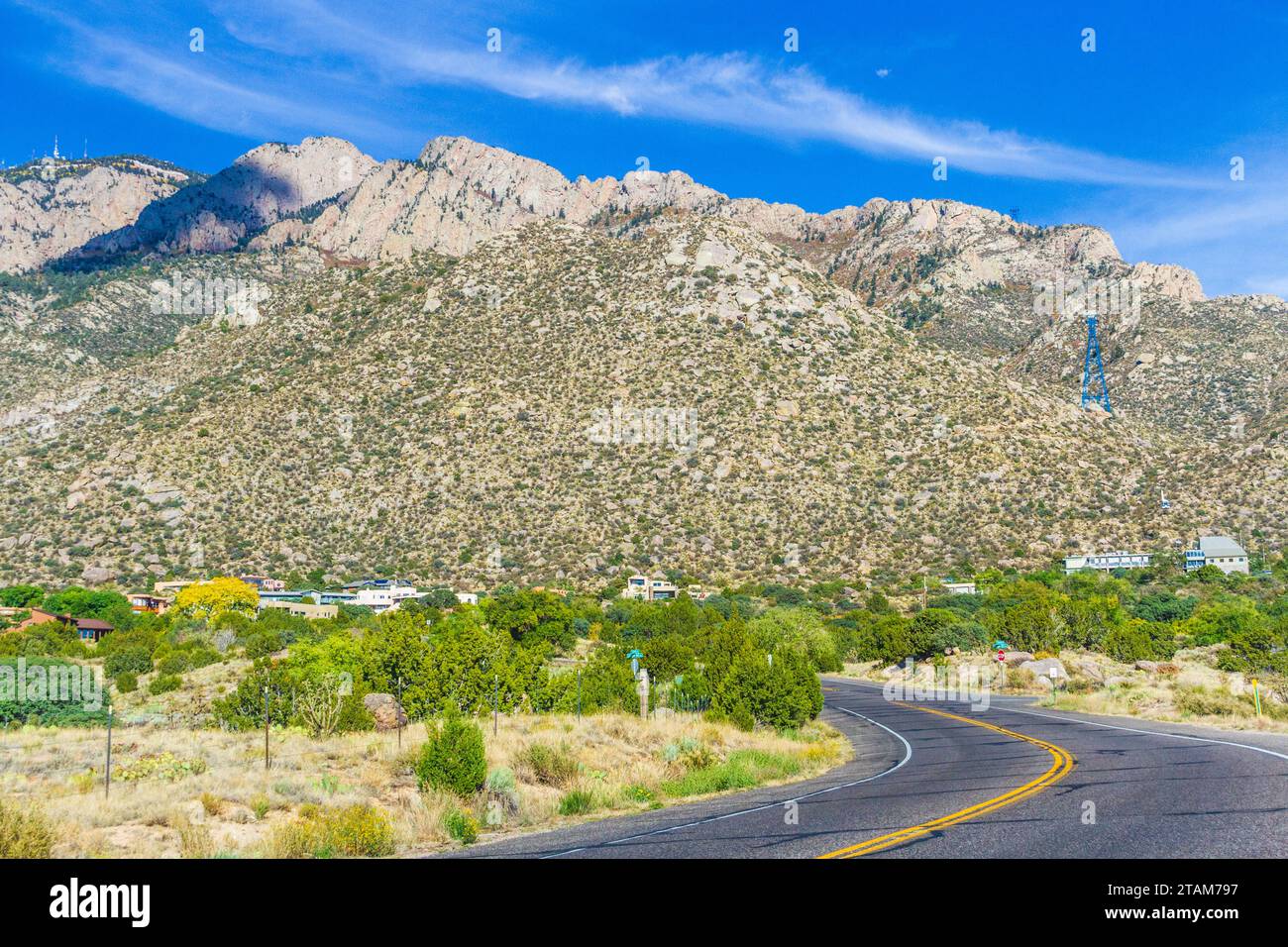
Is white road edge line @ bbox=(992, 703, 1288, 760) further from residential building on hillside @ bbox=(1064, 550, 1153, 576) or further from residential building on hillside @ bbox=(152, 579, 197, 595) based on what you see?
residential building on hillside @ bbox=(152, 579, 197, 595)

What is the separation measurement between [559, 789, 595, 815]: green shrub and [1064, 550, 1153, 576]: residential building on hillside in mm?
62229

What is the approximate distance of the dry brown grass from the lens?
12852 millimetres

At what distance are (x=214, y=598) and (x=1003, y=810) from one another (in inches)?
2612

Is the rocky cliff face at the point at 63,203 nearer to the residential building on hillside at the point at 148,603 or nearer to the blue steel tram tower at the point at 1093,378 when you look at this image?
the residential building on hillside at the point at 148,603

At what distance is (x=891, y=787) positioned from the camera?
16500mm

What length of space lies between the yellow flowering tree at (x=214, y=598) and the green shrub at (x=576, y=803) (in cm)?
5661

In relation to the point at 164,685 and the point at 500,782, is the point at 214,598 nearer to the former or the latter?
the point at 164,685

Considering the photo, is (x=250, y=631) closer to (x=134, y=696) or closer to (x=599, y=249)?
(x=134, y=696)

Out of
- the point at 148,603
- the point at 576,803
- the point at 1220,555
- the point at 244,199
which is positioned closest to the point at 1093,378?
the point at 1220,555

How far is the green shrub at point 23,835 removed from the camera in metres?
10.2

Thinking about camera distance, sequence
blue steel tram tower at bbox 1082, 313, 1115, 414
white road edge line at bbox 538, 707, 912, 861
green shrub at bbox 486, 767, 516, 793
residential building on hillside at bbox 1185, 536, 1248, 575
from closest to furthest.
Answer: white road edge line at bbox 538, 707, 912, 861
green shrub at bbox 486, 767, 516, 793
residential building on hillside at bbox 1185, 536, 1248, 575
blue steel tram tower at bbox 1082, 313, 1115, 414

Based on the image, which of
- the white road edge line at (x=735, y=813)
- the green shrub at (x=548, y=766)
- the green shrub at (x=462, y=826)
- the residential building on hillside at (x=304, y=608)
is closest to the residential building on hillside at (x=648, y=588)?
the residential building on hillside at (x=304, y=608)

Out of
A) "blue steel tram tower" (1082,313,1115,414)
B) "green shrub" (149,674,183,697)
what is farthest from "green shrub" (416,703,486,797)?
"blue steel tram tower" (1082,313,1115,414)
